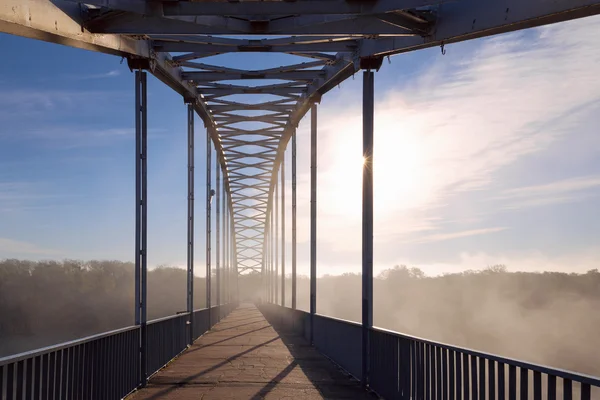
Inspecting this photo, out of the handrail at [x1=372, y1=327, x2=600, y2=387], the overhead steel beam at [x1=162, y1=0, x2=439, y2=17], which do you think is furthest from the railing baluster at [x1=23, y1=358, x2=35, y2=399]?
the overhead steel beam at [x1=162, y1=0, x2=439, y2=17]

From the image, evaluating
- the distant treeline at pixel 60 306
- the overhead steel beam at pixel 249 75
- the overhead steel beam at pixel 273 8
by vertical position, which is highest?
the overhead steel beam at pixel 249 75

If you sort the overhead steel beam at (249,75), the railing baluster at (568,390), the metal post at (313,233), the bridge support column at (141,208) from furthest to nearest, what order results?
the overhead steel beam at (249,75) < the metal post at (313,233) < the bridge support column at (141,208) < the railing baluster at (568,390)

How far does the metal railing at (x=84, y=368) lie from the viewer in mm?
5598

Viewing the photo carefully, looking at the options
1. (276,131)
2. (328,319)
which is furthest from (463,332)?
(328,319)

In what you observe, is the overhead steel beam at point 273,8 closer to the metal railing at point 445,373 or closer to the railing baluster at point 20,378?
the metal railing at point 445,373

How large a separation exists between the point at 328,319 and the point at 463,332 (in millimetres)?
113596

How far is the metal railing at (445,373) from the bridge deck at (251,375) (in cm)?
52

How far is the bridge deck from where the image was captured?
31.7ft

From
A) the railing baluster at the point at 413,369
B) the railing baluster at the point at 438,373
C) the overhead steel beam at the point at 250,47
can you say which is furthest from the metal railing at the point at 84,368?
the overhead steel beam at the point at 250,47

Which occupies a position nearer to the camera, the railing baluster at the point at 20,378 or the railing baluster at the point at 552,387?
the railing baluster at the point at 552,387

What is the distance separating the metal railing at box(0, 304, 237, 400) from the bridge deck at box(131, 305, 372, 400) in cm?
53

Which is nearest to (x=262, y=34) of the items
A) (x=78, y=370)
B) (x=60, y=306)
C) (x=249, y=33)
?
(x=249, y=33)

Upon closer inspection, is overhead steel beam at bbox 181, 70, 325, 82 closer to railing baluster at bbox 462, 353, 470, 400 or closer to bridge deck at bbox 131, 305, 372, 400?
bridge deck at bbox 131, 305, 372, 400

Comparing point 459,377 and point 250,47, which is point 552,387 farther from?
point 250,47
